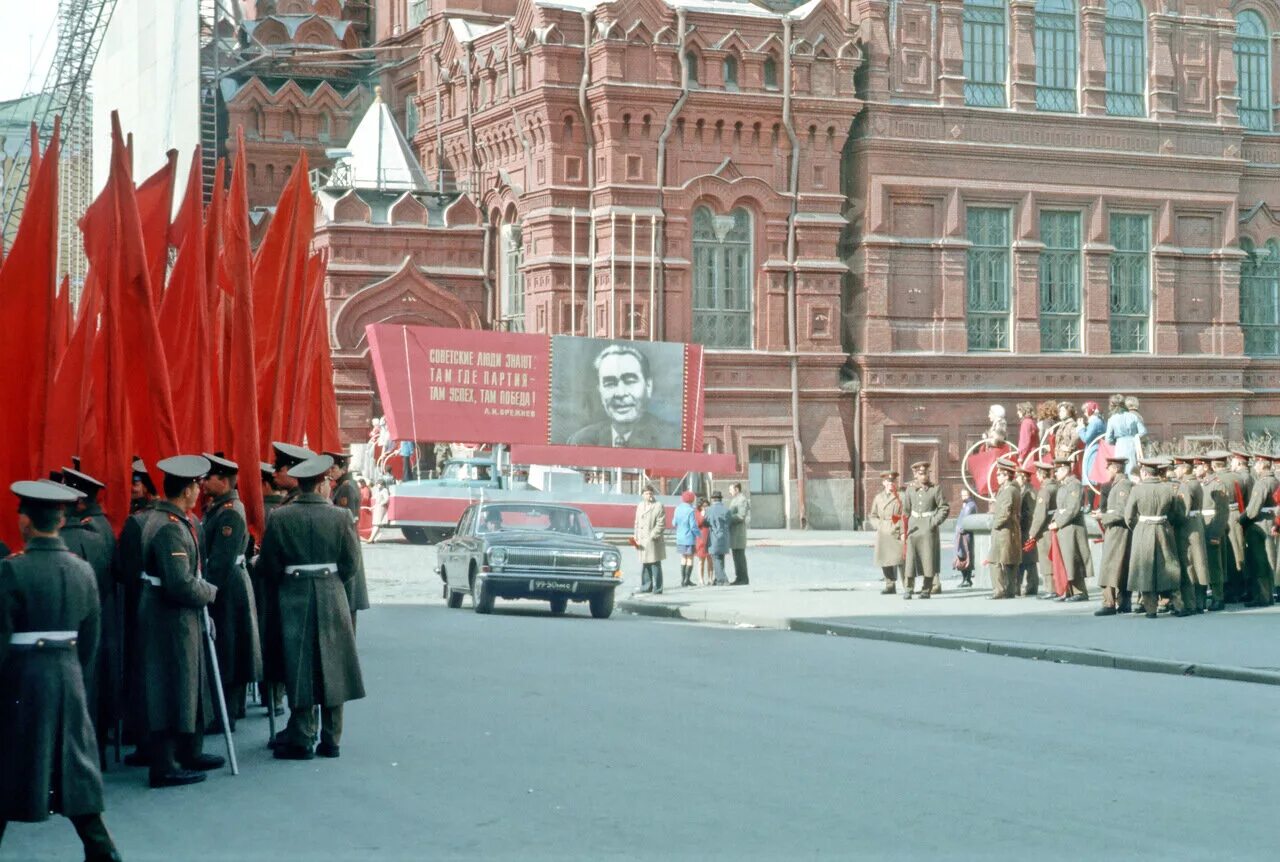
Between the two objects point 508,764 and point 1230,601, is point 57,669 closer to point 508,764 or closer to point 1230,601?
point 508,764

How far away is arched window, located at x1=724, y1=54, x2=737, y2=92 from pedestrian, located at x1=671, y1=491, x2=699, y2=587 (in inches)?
613

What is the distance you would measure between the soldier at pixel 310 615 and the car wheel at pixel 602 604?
11998mm

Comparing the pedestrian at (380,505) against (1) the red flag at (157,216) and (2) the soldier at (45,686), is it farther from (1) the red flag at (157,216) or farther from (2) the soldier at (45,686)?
(2) the soldier at (45,686)

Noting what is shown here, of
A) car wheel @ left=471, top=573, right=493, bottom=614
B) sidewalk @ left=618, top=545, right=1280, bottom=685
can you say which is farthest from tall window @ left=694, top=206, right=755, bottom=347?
car wheel @ left=471, top=573, right=493, bottom=614

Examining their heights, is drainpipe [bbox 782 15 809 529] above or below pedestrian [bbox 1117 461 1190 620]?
above

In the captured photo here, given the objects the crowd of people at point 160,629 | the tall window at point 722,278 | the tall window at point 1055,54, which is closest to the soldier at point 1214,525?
the crowd of people at point 160,629

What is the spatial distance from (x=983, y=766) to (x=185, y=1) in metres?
37.5

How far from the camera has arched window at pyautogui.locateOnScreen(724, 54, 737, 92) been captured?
43.4m

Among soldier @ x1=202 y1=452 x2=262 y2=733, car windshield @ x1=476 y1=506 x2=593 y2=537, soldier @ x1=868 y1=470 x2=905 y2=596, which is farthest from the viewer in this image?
soldier @ x1=868 y1=470 x2=905 y2=596

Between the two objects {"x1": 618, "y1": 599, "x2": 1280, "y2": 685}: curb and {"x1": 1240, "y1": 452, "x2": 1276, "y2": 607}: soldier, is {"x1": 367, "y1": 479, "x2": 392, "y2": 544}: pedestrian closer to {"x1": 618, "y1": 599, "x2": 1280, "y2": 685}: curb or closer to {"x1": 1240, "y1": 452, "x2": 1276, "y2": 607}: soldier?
{"x1": 618, "y1": 599, "x2": 1280, "y2": 685}: curb

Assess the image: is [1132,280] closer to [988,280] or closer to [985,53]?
[988,280]

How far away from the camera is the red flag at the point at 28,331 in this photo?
1263 centimetres

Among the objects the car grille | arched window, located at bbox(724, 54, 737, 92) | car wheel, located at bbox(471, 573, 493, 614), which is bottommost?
car wheel, located at bbox(471, 573, 493, 614)

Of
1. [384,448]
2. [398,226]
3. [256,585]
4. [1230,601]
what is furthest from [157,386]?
[398,226]
